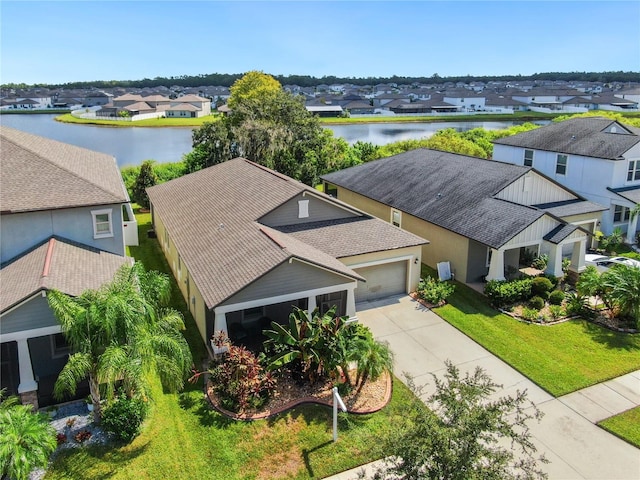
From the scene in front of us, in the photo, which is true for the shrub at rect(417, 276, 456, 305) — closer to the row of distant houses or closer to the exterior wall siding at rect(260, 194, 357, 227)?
the row of distant houses

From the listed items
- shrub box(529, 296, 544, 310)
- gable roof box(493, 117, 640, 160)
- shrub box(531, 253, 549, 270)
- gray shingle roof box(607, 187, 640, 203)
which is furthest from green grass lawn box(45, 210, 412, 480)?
gable roof box(493, 117, 640, 160)

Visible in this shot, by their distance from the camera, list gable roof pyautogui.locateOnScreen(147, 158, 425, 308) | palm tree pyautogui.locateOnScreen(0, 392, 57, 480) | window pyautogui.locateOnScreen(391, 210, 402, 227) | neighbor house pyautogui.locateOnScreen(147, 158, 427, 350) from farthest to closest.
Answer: window pyautogui.locateOnScreen(391, 210, 402, 227), gable roof pyautogui.locateOnScreen(147, 158, 425, 308), neighbor house pyautogui.locateOnScreen(147, 158, 427, 350), palm tree pyautogui.locateOnScreen(0, 392, 57, 480)

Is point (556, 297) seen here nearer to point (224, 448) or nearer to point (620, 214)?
point (620, 214)

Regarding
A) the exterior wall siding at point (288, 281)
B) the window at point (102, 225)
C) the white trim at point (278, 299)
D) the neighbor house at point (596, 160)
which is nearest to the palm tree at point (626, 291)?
the neighbor house at point (596, 160)

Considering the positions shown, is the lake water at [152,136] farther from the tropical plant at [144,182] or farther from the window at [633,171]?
the window at [633,171]

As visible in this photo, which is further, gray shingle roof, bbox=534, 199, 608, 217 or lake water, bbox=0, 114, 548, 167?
lake water, bbox=0, 114, 548, 167

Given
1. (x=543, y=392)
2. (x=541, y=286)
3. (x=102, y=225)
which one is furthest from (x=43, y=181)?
(x=541, y=286)

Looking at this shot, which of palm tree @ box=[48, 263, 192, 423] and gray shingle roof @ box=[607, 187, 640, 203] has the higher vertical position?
gray shingle roof @ box=[607, 187, 640, 203]

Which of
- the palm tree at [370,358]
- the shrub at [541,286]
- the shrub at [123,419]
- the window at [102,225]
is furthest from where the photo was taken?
the shrub at [541,286]

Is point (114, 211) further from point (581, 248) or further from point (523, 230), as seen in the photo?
point (581, 248)
